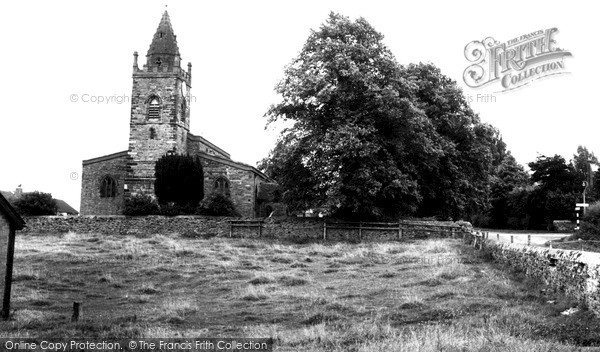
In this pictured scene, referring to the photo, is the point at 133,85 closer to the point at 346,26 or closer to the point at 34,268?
the point at 346,26

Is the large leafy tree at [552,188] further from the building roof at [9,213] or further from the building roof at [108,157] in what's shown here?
the building roof at [9,213]

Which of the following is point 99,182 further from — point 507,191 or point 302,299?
point 507,191

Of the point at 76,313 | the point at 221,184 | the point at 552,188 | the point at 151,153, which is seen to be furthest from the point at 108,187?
the point at 76,313

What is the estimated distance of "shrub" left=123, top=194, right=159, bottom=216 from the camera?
4522 cm

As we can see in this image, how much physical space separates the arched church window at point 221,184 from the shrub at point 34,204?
40.1ft

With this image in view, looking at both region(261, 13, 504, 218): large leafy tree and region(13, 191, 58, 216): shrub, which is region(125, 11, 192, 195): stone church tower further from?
region(261, 13, 504, 218): large leafy tree

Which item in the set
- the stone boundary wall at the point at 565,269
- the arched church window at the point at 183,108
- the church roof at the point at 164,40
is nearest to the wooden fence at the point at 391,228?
the stone boundary wall at the point at 565,269

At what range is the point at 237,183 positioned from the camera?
51125mm

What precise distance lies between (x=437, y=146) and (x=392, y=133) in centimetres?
363

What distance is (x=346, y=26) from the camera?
3922 cm

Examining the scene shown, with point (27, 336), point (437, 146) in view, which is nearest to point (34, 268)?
point (27, 336)

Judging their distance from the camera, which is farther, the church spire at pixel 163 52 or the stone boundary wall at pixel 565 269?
the church spire at pixel 163 52

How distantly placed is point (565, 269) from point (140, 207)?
114 ft

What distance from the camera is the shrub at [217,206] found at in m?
45.2
